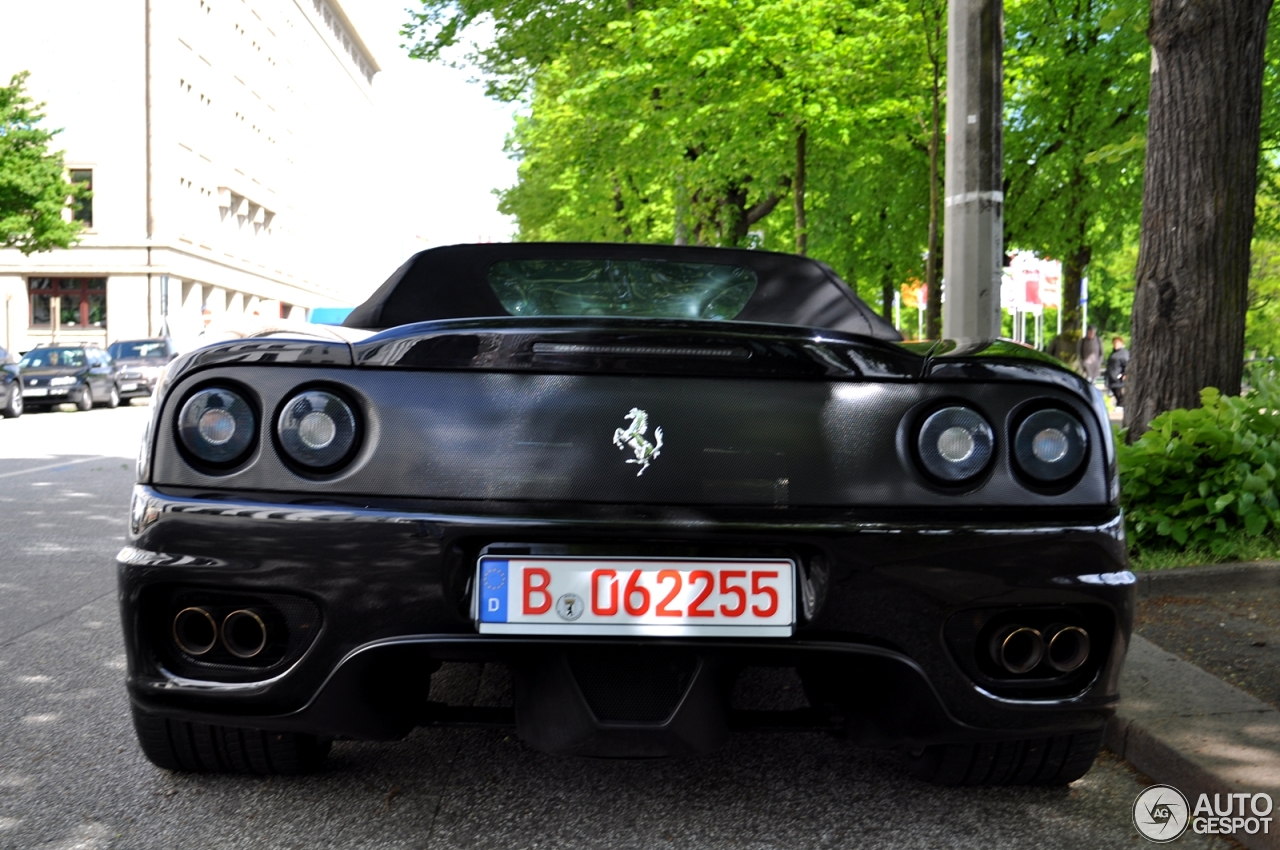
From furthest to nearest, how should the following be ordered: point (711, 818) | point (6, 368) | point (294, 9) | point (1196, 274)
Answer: point (294, 9) < point (6, 368) < point (1196, 274) < point (711, 818)

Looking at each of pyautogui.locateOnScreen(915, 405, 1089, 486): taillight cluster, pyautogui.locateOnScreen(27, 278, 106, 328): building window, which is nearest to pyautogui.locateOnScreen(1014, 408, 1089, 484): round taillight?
pyautogui.locateOnScreen(915, 405, 1089, 486): taillight cluster

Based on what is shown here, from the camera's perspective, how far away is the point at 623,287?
12.3 ft

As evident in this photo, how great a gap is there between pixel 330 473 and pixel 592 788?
3.38 ft

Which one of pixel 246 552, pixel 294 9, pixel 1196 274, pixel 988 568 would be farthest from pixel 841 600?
pixel 294 9

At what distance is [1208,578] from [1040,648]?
2.91m

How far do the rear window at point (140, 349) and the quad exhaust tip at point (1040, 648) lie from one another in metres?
33.7

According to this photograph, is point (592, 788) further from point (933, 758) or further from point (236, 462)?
point (236, 462)

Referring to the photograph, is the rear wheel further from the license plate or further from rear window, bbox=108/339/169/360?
the license plate

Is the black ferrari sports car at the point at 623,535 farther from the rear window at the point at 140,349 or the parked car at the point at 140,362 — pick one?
the rear window at the point at 140,349

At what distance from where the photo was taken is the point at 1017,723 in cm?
252

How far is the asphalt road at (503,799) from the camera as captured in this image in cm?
270

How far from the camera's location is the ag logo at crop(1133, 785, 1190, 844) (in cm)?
281

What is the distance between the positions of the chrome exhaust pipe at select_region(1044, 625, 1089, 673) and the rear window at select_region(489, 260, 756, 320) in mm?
1485

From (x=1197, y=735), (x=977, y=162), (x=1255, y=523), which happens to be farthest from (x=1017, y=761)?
(x=977, y=162)
